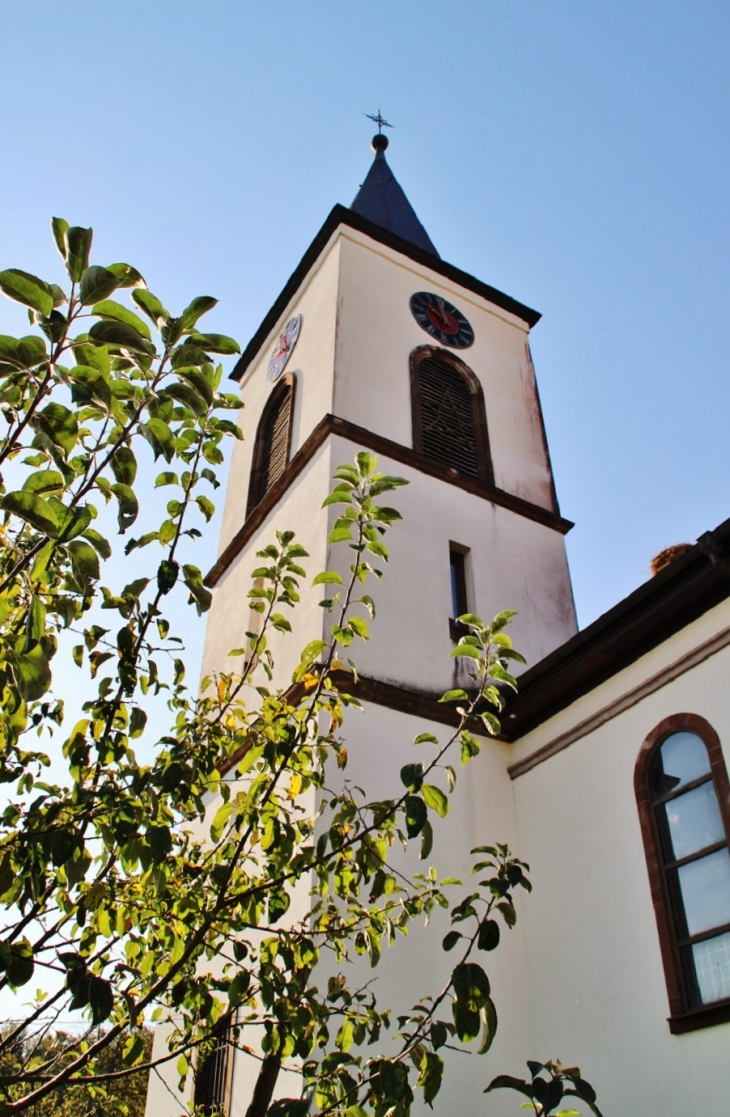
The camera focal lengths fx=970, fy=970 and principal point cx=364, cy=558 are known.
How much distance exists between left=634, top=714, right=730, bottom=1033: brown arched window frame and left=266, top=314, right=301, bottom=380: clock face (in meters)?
8.90

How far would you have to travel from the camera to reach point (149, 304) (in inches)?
118

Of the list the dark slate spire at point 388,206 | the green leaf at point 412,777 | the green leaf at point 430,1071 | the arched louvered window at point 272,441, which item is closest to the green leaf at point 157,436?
the green leaf at point 412,777

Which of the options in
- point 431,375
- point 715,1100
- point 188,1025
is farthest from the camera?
point 431,375

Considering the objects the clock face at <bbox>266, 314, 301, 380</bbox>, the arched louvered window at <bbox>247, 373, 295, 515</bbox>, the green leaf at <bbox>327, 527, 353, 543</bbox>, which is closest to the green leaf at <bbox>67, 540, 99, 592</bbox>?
the green leaf at <bbox>327, 527, 353, 543</bbox>

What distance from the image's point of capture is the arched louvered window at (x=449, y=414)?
39.8ft

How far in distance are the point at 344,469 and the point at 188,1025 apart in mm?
2378

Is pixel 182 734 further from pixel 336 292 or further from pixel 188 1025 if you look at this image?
pixel 336 292

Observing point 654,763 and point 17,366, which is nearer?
point 17,366

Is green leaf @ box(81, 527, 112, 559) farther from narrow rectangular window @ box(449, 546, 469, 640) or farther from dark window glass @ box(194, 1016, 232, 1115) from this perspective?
narrow rectangular window @ box(449, 546, 469, 640)

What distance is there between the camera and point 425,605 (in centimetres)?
1007

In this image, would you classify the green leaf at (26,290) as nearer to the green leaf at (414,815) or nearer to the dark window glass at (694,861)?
the green leaf at (414,815)

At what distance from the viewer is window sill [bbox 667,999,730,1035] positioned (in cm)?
604

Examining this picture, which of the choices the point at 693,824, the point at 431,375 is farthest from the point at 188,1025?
the point at 431,375

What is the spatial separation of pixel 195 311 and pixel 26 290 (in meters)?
0.72
